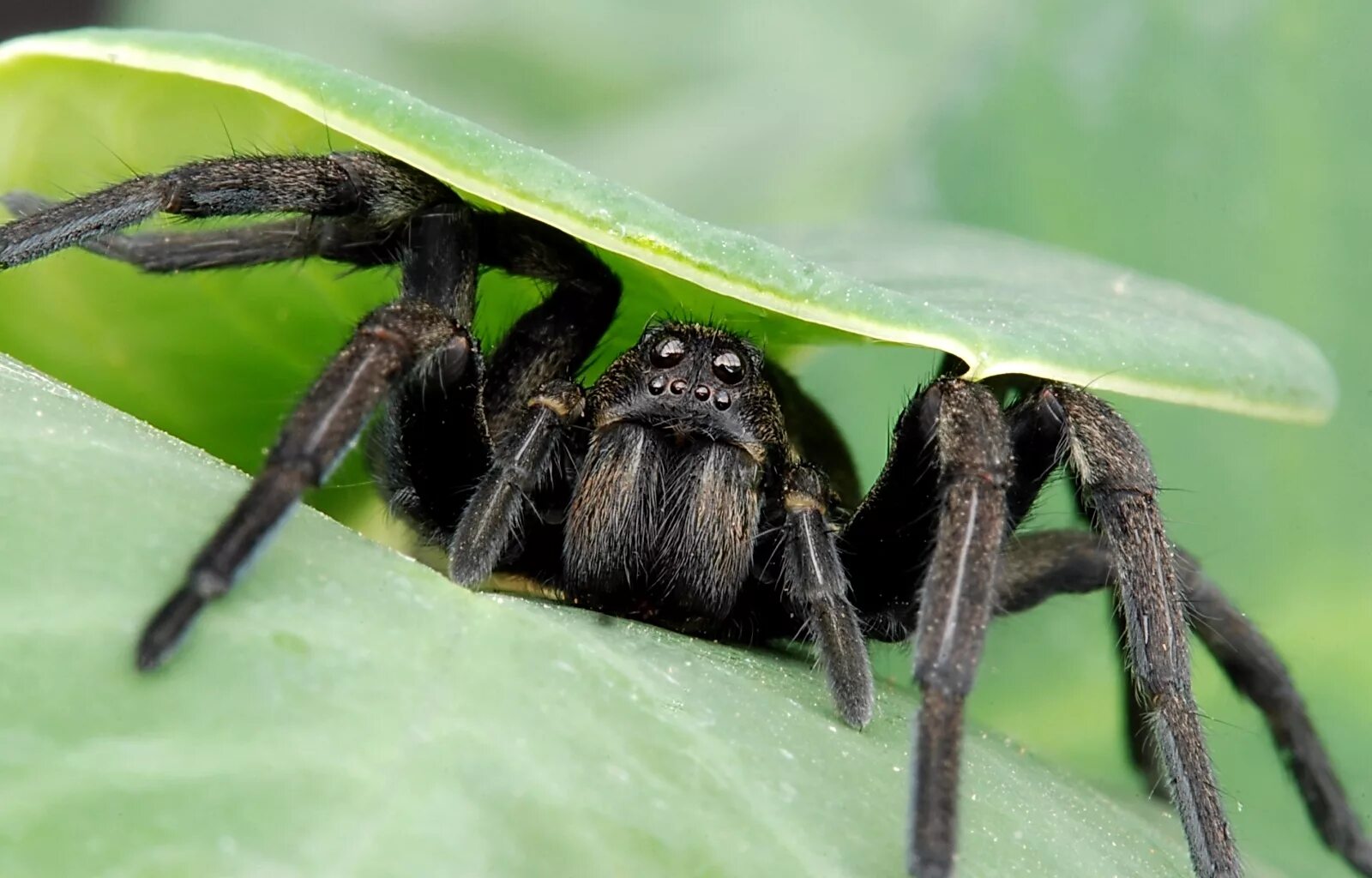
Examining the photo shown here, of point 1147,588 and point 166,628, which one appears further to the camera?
point 1147,588

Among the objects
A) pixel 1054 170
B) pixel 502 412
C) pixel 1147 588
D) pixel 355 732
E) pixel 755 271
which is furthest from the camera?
pixel 1054 170

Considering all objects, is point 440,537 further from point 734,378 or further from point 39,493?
point 39,493

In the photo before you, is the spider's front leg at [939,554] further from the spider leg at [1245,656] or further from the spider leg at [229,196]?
the spider leg at [229,196]

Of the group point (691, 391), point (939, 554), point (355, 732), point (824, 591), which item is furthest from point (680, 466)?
point (355, 732)

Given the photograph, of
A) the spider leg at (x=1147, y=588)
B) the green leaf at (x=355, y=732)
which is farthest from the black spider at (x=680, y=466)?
the green leaf at (x=355, y=732)

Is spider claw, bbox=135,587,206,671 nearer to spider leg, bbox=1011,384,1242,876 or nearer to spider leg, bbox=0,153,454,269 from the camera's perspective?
spider leg, bbox=0,153,454,269

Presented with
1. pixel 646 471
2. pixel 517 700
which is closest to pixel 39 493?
pixel 517 700

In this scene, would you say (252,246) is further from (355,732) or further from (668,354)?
(355,732)
